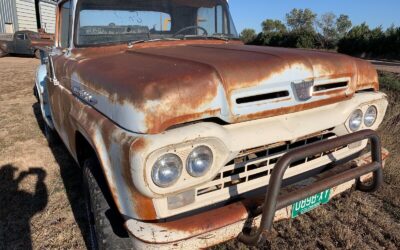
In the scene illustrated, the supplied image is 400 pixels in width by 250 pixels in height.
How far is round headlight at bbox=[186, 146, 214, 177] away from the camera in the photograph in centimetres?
189

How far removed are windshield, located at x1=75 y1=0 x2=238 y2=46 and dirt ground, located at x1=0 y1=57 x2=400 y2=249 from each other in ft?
5.09

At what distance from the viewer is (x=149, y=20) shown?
349cm

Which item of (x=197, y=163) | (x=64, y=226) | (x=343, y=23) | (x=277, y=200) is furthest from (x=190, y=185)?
(x=343, y=23)

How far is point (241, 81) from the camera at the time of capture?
2031 mm

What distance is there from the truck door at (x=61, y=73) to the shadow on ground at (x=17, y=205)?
2.20 ft

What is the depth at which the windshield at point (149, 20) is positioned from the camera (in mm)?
3244

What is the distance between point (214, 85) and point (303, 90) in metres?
0.60

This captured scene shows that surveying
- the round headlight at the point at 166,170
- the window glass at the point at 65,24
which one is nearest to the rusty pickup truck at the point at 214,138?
the round headlight at the point at 166,170

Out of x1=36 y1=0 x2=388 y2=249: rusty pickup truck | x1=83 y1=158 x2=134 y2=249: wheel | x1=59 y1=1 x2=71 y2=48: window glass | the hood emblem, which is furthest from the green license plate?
x1=59 y1=1 x2=71 y2=48: window glass

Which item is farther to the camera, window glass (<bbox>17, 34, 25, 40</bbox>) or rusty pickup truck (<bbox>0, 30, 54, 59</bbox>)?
window glass (<bbox>17, 34, 25, 40</bbox>)

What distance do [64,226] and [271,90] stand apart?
2.15m

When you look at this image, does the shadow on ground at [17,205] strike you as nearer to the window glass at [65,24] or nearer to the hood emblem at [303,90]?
the window glass at [65,24]

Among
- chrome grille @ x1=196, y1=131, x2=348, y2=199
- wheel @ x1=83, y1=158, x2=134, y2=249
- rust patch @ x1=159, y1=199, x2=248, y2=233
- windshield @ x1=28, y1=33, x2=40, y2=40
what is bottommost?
windshield @ x1=28, y1=33, x2=40, y2=40

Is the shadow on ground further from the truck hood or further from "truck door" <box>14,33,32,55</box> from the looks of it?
"truck door" <box>14,33,32,55</box>
